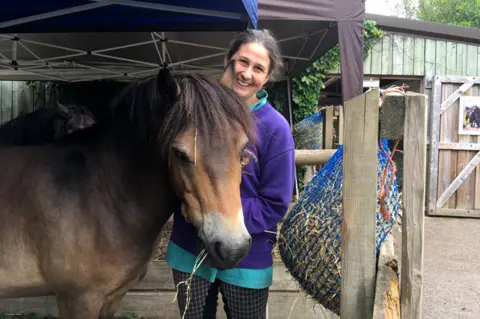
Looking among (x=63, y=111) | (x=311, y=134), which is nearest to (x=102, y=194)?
(x=63, y=111)

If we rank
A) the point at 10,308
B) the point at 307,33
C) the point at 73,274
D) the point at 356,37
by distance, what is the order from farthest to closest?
the point at 307,33, the point at 356,37, the point at 10,308, the point at 73,274

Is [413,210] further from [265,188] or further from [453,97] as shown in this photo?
[453,97]

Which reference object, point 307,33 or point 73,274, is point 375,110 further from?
point 307,33

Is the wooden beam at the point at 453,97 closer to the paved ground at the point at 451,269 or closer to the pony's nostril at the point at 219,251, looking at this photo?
the paved ground at the point at 451,269

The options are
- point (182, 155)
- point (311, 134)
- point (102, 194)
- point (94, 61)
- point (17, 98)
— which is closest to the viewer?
point (182, 155)

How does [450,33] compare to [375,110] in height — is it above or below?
above

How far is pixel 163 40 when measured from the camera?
4742 millimetres

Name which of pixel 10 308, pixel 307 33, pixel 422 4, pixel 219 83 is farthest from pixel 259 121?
pixel 422 4

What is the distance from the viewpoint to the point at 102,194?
6.44 ft

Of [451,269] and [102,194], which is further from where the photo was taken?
[451,269]

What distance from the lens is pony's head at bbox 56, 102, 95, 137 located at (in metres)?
3.35

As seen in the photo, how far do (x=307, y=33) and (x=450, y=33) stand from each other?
12.7ft

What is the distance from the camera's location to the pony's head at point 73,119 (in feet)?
11.0

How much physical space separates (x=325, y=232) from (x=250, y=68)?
0.76m
